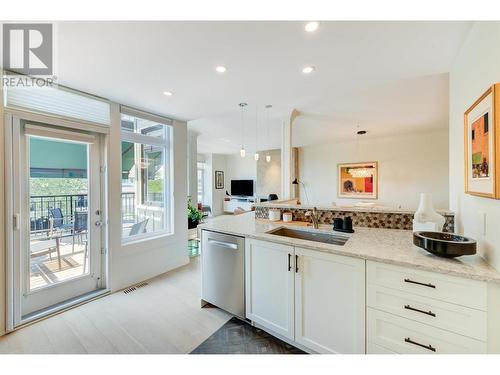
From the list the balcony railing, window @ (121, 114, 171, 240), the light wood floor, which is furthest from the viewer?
window @ (121, 114, 171, 240)

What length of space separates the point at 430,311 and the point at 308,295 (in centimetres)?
75

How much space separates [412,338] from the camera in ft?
4.34

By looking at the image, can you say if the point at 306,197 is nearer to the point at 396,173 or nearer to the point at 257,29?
the point at 396,173

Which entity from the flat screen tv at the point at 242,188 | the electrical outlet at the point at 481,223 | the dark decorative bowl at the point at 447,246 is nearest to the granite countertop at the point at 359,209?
the electrical outlet at the point at 481,223

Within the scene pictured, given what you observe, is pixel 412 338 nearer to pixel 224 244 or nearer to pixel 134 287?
pixel 224 244

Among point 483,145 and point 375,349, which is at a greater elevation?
point 483,145

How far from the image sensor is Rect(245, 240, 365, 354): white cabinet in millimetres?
1508

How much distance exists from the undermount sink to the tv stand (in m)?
6.49

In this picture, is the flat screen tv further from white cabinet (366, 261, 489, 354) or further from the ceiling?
white cabinet (366, 261, 489, 354)

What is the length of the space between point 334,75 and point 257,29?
105cm

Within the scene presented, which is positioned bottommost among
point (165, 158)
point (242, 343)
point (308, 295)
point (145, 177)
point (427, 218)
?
point (242, 343)

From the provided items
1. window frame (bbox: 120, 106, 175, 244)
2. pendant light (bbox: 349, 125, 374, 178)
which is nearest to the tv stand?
pendant light (bbox: 349, 125, 374, 178)

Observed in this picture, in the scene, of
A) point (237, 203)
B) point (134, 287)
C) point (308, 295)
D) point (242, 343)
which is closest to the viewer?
point (308, 295)

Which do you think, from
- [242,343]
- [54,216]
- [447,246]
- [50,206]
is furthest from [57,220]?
[447,246]
